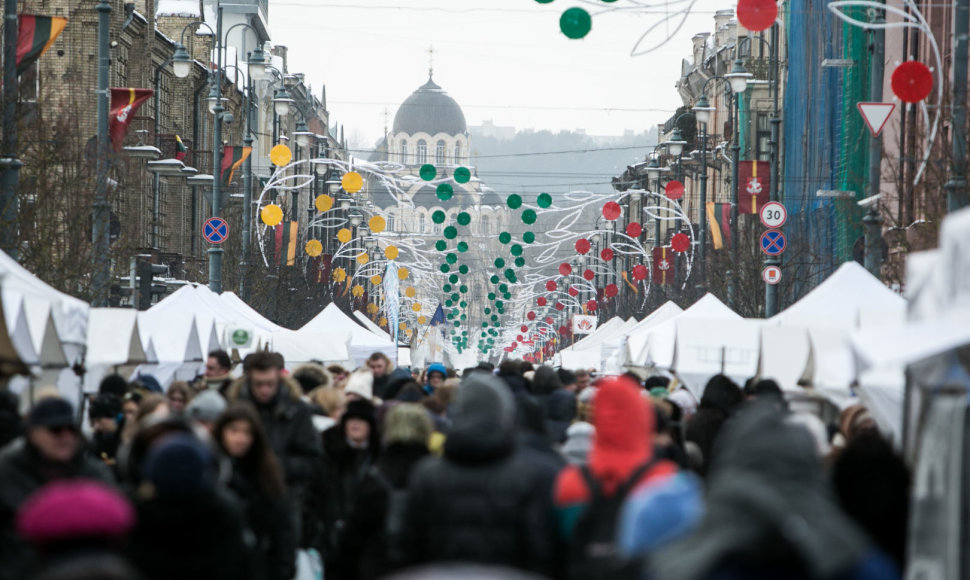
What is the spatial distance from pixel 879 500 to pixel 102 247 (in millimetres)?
19612

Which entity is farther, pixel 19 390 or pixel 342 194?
pixel 342 194

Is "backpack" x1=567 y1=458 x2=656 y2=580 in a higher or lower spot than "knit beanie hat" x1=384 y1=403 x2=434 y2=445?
lower

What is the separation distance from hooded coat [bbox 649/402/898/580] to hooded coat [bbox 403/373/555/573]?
1.55 m

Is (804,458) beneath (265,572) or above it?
above

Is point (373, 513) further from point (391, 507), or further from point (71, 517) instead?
point (71, 517)

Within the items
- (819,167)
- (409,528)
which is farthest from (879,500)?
(819,167)

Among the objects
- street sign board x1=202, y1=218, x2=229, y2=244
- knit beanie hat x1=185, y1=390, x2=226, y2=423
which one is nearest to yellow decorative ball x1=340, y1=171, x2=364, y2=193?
street sign board x1=202, y1=218, x2=229, y2=244

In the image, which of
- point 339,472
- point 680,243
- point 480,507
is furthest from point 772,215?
point 480,507

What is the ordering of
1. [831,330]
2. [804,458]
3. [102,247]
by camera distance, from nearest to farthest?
[804,458], [831,330], [102,247]

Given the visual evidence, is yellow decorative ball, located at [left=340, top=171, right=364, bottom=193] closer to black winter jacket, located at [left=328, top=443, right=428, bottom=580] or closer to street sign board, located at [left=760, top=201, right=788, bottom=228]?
street sign board, located at [left=760, top=201, right=788, bottom=228]

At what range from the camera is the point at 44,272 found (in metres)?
23.5

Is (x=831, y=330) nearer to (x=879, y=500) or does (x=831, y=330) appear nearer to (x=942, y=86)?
(x=942, y=86)

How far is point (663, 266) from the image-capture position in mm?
53938

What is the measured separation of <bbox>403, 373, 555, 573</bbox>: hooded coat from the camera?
646cm
